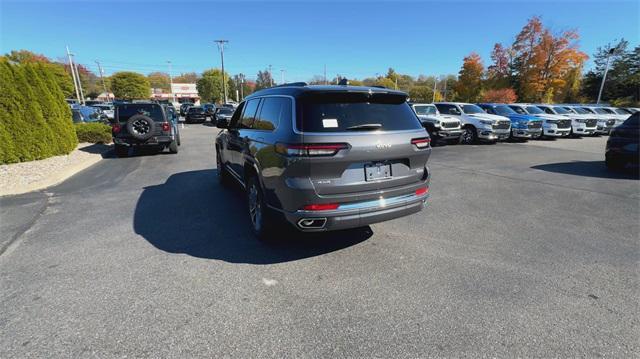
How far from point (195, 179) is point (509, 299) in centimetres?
657

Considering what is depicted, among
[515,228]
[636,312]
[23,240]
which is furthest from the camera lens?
[515,228]

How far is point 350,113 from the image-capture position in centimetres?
318

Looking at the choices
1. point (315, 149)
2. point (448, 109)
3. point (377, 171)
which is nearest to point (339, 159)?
point (315, 149)

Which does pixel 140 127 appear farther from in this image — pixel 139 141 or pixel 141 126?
pixel 139 141

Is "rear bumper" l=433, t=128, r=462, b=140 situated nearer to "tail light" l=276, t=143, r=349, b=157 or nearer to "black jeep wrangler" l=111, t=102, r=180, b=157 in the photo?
"black jeep wrangler" l=111, t=102, r=180, b=157

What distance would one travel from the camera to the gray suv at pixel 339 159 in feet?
9.64

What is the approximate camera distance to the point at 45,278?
10.0 feet

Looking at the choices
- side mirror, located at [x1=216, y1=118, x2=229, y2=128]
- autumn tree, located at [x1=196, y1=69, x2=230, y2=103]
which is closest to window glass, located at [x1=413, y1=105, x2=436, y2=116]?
side mirror, located at [x1=216, y1=118, x2=229, y2=128]

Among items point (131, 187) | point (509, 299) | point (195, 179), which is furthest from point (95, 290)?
point (195, 179)

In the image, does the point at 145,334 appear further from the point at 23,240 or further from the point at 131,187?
the point at 131,187

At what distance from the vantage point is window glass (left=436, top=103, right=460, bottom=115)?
14953 mm

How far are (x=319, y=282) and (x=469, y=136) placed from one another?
44.1ft

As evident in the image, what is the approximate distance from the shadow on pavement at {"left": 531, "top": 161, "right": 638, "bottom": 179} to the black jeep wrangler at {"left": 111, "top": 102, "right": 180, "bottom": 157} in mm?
11357

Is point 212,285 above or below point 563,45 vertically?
below
